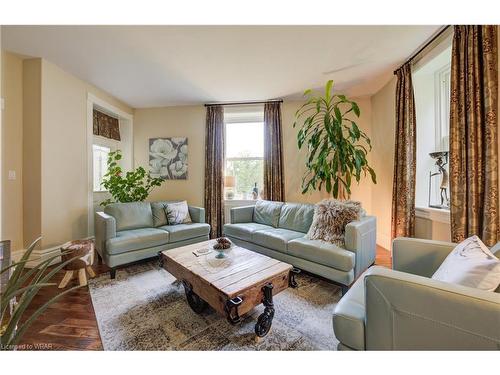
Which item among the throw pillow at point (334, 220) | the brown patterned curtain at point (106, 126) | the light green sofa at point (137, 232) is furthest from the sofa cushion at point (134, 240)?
the brown patterned curtain at point (106, 126)

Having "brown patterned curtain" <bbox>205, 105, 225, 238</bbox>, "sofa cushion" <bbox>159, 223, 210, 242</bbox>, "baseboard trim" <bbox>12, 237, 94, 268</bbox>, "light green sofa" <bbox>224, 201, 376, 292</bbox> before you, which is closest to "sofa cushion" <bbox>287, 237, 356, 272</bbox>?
"light green sofa" <bbox>224, 201, 376, 292</bbox>

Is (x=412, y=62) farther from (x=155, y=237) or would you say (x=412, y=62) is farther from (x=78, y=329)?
(x=78, y=329)

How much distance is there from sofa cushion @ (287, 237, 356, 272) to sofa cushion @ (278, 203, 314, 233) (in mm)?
411

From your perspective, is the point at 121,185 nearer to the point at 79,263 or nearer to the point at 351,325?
the point at 79,263

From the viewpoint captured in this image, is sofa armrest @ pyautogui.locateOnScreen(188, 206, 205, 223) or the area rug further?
sofa armrest @ pyautogui.locateOnScreen(188, 206, 205, 223)

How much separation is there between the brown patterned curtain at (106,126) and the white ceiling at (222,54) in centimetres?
53

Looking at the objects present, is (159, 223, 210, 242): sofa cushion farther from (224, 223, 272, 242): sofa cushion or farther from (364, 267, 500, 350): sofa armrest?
(364, 267, 500, 350): sofa armrest

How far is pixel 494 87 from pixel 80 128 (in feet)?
15.0

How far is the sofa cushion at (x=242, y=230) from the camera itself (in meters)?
2.91

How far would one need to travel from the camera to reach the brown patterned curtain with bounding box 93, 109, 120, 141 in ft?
11.7

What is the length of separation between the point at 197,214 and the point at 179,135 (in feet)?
5.60

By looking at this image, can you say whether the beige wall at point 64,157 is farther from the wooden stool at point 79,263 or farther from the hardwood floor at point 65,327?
the hardwood floor at point 65,327

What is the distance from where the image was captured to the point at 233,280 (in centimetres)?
152

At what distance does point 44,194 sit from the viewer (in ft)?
8.58
